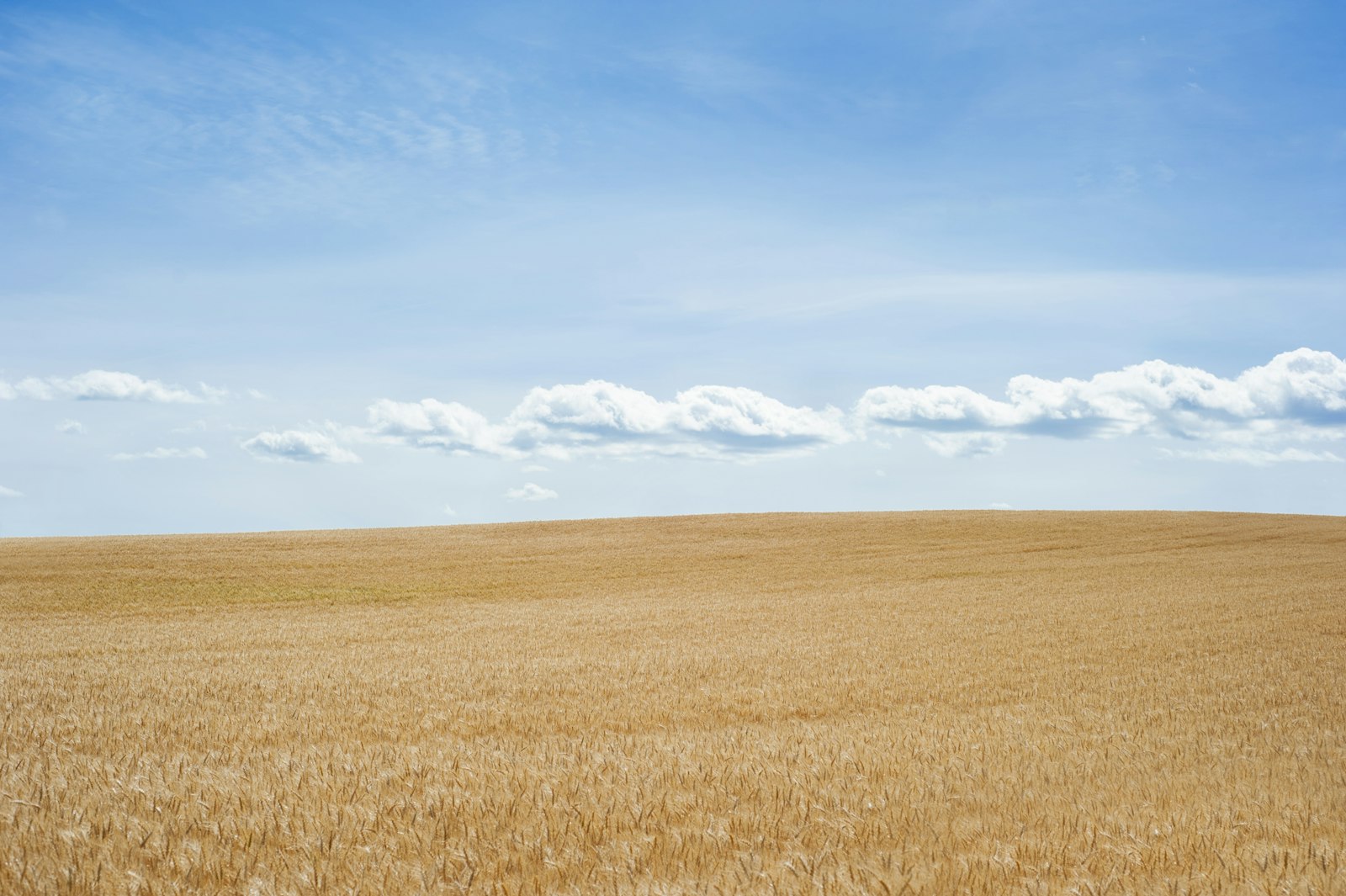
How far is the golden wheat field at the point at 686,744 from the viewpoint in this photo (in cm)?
495

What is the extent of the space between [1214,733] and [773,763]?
5.27 meters

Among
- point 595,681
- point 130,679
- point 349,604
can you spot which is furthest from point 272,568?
point 595,681

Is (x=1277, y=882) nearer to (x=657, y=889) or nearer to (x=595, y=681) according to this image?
(x=657, y=889)

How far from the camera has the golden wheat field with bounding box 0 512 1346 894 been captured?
4949 millimetres

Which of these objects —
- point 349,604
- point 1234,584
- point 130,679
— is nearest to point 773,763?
point 130,679

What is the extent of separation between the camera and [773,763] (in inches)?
291

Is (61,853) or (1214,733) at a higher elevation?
(61,853)

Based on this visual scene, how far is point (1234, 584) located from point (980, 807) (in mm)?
26256

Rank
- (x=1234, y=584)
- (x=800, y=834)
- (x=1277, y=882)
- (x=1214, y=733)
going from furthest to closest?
(x=1234, y=584), (x=1214, y=733), (x=800, y=834), (x=1277, y=882)

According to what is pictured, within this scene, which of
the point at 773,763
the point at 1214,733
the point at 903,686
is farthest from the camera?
the point at 903,686

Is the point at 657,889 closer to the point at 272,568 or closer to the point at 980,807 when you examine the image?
the point at 980,807

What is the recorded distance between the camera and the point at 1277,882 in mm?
4746

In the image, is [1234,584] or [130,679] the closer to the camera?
[130,679]

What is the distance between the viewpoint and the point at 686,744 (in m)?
8.54
